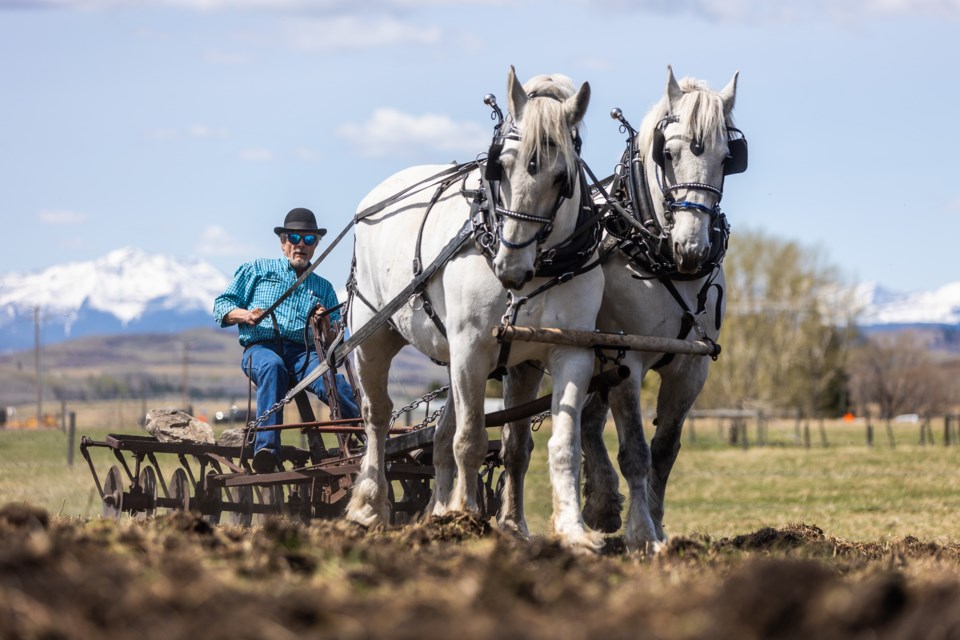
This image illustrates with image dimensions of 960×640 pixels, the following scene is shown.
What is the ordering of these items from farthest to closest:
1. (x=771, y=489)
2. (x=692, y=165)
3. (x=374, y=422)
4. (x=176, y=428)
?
(x=771, y=489) < (x=176, y=428) < (x=374, y=422) < (x=692, y=165)

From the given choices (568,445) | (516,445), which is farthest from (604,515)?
(568,445)

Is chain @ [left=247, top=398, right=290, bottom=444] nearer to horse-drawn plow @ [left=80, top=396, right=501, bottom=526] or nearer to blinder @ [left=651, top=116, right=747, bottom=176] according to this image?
horse-drawn plow @ [left=80, top=396, right=501, bottom=526]

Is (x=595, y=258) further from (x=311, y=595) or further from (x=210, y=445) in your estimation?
(x=210, y=445)

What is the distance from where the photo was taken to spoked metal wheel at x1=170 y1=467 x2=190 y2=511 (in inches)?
395

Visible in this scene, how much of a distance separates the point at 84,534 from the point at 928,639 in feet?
10.3

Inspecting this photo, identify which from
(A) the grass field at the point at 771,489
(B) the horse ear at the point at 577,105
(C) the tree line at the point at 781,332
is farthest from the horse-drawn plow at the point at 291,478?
(C) the tree line at the point at 781,332

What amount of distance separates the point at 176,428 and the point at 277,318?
1.09 meters

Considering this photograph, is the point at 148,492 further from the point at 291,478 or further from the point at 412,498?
the point at 412,498

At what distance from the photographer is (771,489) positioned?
21.0m

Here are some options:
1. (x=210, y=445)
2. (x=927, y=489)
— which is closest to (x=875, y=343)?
(x=927, y=489)

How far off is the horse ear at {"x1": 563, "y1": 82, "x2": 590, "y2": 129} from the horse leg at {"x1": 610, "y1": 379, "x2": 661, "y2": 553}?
1.35 m

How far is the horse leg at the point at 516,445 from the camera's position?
7824 millimetres

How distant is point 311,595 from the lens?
3.70 metres

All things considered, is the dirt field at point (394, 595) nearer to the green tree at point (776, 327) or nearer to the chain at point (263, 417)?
the chain at point (263, 417)
